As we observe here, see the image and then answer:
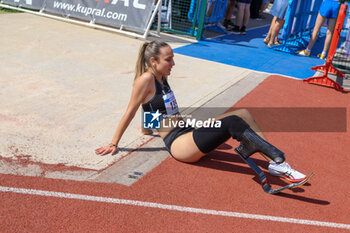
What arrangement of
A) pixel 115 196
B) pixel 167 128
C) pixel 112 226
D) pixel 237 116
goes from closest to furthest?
pixel 112 226 < pixel 115 196 < pixel 237 116 < pixel 167 128

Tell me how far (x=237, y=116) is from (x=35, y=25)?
802 centimetres

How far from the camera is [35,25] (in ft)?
34.0

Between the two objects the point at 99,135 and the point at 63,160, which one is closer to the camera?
the point at 63,160

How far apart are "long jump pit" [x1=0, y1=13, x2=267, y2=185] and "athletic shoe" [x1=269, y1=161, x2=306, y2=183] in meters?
1.21

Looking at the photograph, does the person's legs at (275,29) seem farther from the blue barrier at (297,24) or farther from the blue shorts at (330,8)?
the blue shorts at (330,8)

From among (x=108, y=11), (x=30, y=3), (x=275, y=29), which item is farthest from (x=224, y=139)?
(x=30, y=3)

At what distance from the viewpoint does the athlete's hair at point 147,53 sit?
4227mm

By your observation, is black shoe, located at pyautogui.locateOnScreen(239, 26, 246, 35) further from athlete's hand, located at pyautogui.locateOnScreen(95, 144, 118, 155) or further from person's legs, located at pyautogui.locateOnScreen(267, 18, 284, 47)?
athlete's hand, located at pyautogui.locateOnScreen(95, 144, 118, 155)

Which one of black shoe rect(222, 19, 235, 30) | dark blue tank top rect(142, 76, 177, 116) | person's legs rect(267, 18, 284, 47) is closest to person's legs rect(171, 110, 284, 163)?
dark blue tank top rect(142, 76, 177, 116)

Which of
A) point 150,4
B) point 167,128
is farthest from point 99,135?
point 150,4

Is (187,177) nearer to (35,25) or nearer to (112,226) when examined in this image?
(112,226)

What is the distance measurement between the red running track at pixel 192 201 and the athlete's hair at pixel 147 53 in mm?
1058

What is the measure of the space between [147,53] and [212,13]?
8.93 metres

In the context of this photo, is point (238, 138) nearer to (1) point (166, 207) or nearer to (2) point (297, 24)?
(1) point (166, 207)
